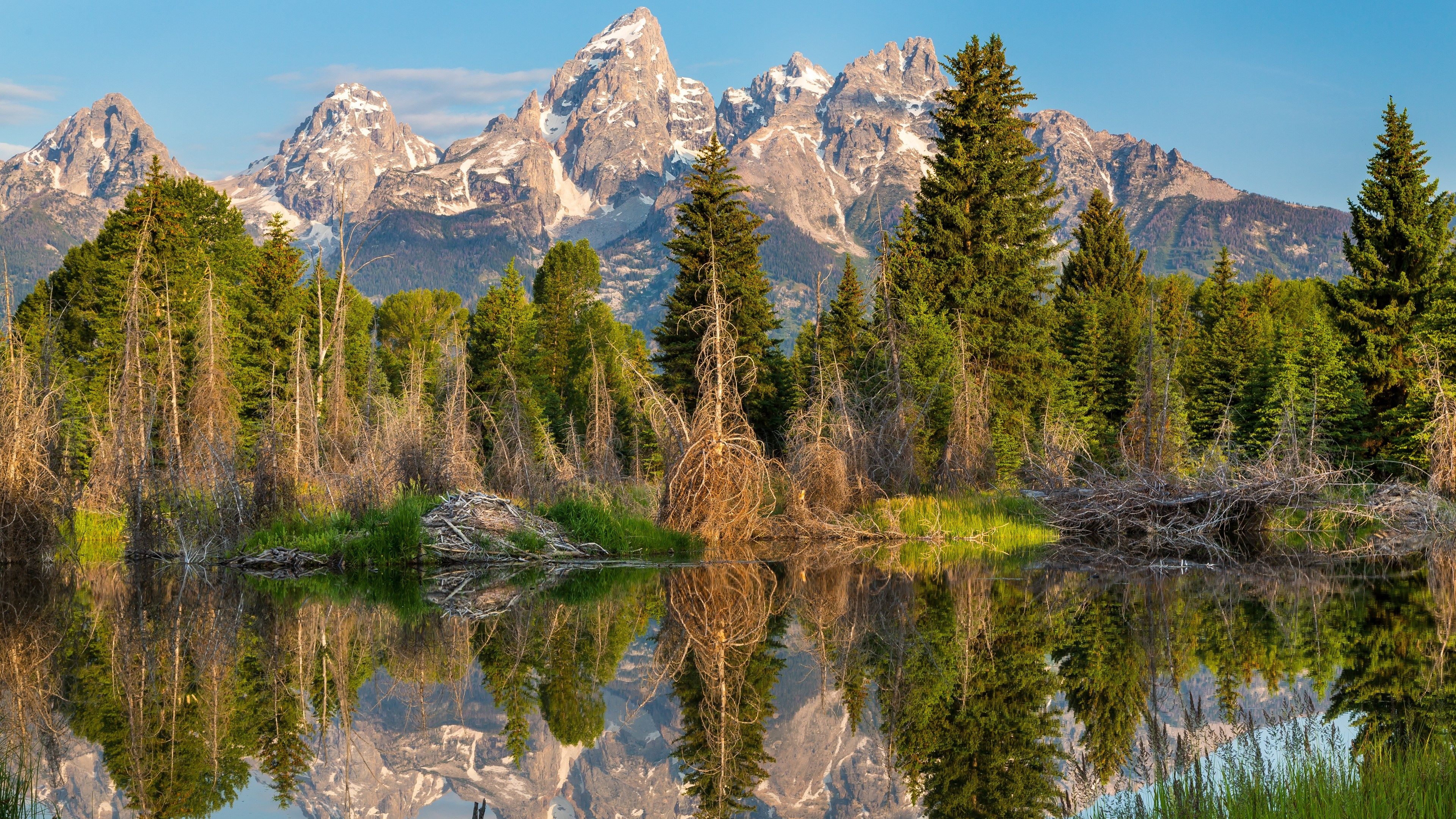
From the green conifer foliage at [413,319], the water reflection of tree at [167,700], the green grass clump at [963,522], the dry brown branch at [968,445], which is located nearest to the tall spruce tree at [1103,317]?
the dry brown branch at [968,445]

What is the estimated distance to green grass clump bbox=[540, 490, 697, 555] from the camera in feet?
57.1

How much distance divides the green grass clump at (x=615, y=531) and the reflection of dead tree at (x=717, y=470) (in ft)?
1.70

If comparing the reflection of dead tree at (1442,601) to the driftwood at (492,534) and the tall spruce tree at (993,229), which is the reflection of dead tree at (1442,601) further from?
the tall spruce tree at (993,229)

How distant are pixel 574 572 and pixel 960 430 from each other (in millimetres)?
12216

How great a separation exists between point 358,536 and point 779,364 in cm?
2675

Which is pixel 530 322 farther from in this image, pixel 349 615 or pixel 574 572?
pixel 349 615

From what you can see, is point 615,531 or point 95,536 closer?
point 615,531

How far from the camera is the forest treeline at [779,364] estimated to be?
1909 cm

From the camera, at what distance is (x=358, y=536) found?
16.5 meters

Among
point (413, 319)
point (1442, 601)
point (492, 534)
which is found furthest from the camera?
point (413, 319)

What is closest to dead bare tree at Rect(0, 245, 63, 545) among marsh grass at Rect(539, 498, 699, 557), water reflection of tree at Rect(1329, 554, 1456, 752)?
marsh grass at Rect(539, 498, 699, 557)

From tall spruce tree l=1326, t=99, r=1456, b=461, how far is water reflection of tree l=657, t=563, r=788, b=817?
29264 millimetres

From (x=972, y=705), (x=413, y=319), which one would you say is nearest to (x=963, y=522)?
(x=972, y=705)

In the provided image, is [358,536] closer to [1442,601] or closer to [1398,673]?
[1398,673]
